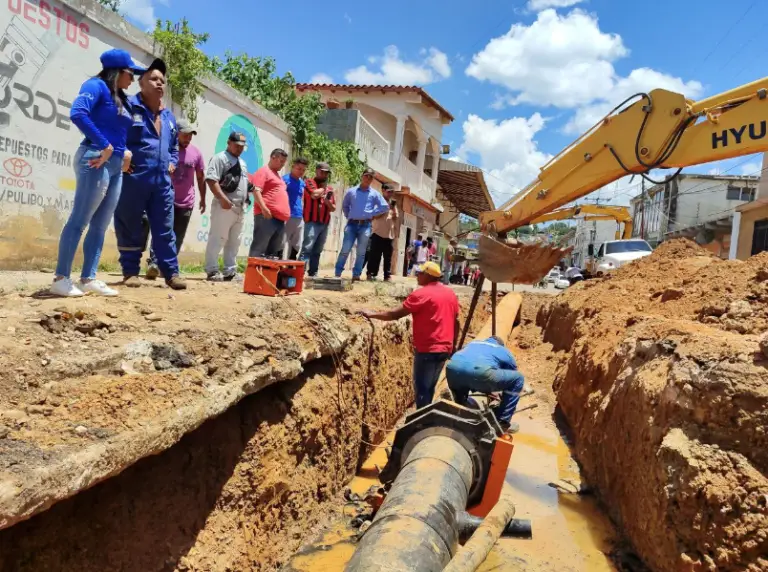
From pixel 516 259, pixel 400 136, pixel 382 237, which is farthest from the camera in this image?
pixel 400 136

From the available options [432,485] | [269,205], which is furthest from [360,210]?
[432,485]

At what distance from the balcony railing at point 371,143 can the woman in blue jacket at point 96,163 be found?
11.1 metres

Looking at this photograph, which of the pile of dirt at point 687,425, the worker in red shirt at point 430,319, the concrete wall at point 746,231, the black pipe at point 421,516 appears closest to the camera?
the black pipe at point 421,516

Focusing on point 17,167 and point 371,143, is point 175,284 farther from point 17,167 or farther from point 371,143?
point 371,143

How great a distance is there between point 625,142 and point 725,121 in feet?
3.02

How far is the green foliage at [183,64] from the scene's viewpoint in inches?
288

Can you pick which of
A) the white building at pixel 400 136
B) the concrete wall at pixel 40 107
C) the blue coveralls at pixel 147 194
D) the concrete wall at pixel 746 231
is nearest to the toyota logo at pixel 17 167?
the concrete wall at pixel 40 107

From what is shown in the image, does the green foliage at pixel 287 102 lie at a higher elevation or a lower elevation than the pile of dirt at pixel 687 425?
higher

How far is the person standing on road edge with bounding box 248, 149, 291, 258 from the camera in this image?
6121 millimetres

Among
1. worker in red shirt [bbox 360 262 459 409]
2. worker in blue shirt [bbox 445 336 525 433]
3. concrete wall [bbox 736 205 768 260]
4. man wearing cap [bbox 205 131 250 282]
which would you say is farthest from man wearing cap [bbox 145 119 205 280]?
concrete wall [bbox 736 205 768 260]

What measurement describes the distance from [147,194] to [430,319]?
2794 millimetres

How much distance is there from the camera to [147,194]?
14.6 feet

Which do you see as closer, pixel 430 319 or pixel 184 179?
pixel 430 319

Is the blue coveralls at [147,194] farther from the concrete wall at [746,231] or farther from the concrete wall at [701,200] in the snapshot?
the concrete wall at [701,200]
